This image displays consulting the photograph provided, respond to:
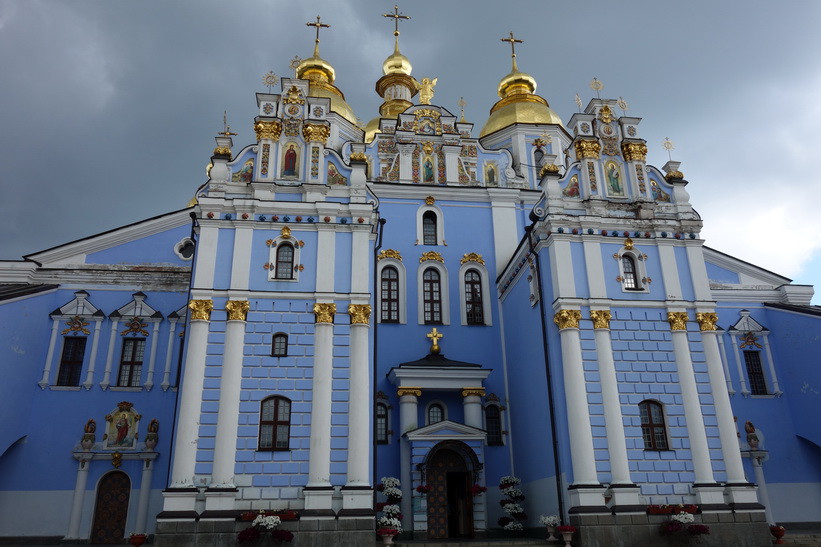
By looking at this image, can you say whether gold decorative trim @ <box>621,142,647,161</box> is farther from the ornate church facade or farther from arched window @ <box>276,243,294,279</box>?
arched window @ <box>276,243,294,279</box>

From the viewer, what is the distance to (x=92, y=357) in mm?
23156

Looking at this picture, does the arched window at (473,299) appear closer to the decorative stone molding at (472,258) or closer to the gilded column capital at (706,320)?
the decorative stone molding at (472,258)

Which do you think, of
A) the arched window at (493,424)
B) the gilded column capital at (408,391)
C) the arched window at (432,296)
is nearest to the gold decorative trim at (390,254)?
the arched window at (432,296)

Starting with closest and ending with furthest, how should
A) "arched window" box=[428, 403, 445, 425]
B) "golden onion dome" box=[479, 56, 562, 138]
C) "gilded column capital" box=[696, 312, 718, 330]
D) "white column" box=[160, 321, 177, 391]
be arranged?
"gilded column capital" box=[696, 312, 718, 330], "arched window" box=[428, 403, 445, 425], "white column" box=[160, 321, 177, 391], "golden onion dome" box=[479, 56, 562, 138]

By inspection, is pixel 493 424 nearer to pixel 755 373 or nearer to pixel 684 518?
pixel 684 518

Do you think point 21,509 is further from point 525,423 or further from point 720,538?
point 720,538

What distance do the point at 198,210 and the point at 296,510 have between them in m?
8.84

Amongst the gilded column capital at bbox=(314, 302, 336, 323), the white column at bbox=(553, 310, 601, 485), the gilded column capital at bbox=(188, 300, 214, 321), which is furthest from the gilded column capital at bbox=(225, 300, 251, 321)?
the white column at bbox=(553, 310, 601, 485)

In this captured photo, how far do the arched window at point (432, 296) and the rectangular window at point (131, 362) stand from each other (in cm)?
1001

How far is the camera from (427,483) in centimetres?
2030

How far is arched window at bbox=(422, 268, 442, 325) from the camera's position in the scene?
78.1 feet

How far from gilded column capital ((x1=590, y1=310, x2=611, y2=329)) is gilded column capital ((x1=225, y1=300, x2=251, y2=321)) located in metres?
9.65

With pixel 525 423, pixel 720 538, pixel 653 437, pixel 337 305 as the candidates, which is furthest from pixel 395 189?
pixel 720 538

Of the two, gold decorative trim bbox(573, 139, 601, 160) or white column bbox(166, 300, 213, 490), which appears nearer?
white column bbox(166, 300, 213, 490)
